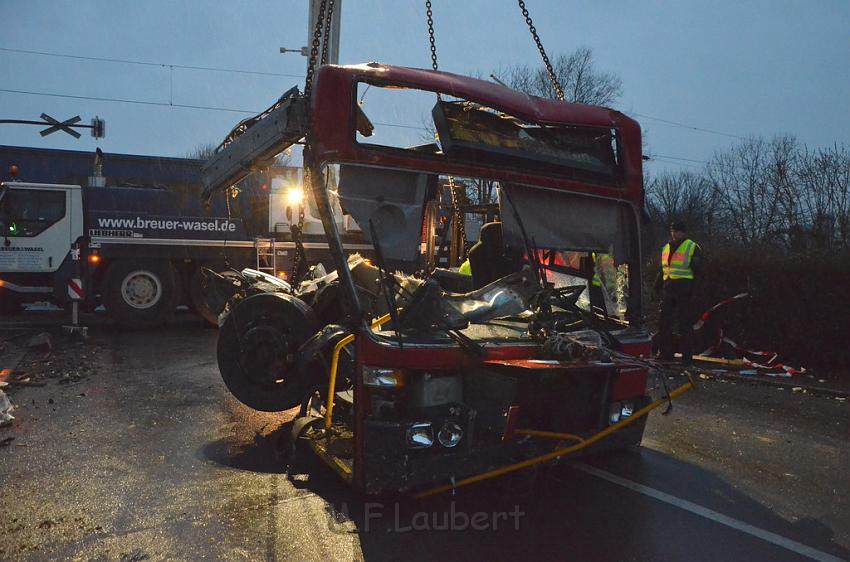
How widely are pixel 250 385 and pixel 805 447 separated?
4679 millimetres

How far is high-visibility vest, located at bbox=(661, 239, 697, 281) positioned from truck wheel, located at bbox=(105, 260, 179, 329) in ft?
29.1

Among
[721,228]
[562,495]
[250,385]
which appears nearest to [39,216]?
[250,385]

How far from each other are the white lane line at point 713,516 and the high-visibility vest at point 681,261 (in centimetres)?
506

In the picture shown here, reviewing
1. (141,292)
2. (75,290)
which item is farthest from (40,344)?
(141,292)

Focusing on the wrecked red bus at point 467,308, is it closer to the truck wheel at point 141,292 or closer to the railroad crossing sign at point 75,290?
the railroad crossing sign at point 75,290

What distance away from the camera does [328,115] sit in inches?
149

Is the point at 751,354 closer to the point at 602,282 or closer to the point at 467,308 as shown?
the point at 602,282

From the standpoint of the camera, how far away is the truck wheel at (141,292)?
474 inches

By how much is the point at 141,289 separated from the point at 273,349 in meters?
8.32

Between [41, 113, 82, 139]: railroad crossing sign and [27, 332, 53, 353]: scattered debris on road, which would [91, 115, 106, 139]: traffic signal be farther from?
[27, 332, 53, 353]: scattered debris on road

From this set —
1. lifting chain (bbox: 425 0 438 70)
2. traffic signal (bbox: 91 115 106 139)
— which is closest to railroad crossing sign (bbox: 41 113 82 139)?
traffic signal (bbox: 91 115 106 139)

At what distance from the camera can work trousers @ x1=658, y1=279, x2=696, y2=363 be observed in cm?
898

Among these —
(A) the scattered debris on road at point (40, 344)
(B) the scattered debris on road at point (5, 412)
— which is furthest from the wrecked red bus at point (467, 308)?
(A) the scattered debris on road at point (40, 344)

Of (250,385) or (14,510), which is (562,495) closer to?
(250,385)
